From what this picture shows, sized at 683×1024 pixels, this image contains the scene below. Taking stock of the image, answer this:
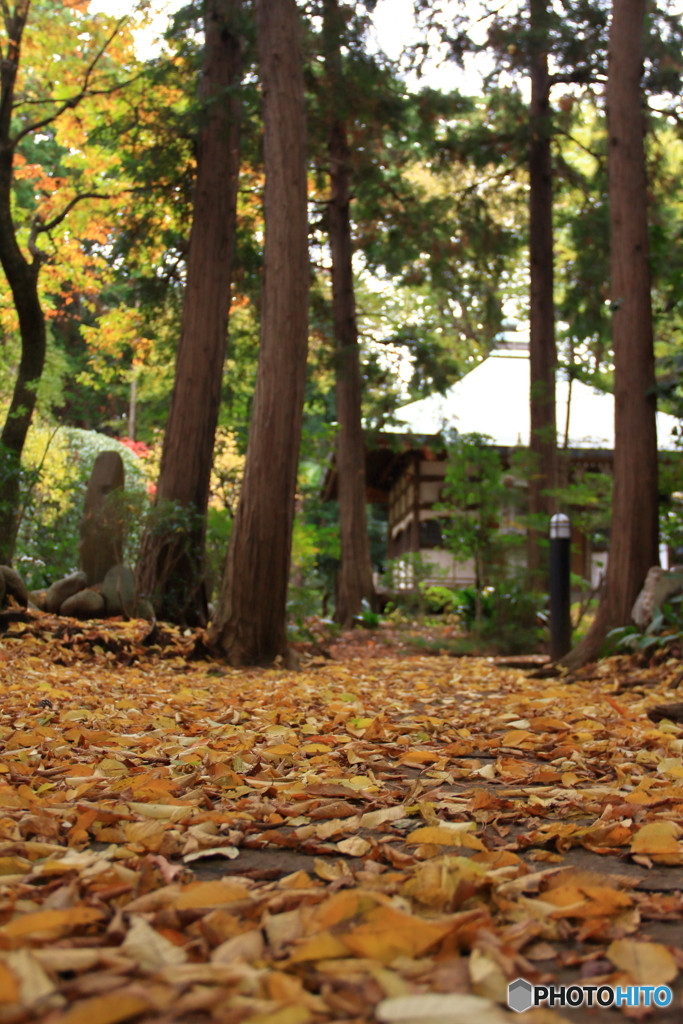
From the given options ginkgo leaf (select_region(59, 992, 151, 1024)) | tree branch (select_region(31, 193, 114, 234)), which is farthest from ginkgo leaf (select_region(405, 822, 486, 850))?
tree branch (select_region(31, 193, 114, 234))

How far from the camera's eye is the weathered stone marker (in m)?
7.55

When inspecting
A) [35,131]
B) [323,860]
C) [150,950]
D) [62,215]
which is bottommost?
[323,860]

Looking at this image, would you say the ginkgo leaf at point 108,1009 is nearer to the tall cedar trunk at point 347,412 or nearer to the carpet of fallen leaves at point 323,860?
the carpet of fallen leaves at point 323,860

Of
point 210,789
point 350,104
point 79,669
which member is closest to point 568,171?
point 350,104

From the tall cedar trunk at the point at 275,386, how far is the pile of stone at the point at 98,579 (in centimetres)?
134

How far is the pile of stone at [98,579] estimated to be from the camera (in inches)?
295

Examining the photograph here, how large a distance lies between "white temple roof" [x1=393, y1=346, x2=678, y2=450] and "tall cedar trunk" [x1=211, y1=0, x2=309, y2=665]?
926 cm

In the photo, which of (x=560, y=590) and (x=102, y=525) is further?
(x=560, y=590)

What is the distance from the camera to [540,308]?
481 inches

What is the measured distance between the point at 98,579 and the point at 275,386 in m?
3.24

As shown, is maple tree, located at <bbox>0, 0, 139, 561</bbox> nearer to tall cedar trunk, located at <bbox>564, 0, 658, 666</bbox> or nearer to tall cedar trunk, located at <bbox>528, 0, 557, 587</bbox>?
tall cedar trunk, located at <bbox>564, 0, 658, 666</bbox>

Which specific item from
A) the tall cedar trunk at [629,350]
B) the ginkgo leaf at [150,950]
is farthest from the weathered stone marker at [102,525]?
the ginkgo leaf at [150,950]

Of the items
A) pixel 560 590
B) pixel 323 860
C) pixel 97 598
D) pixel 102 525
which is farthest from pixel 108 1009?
pixel 560 590

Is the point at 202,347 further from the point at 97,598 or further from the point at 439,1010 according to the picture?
the point at 439,1010
